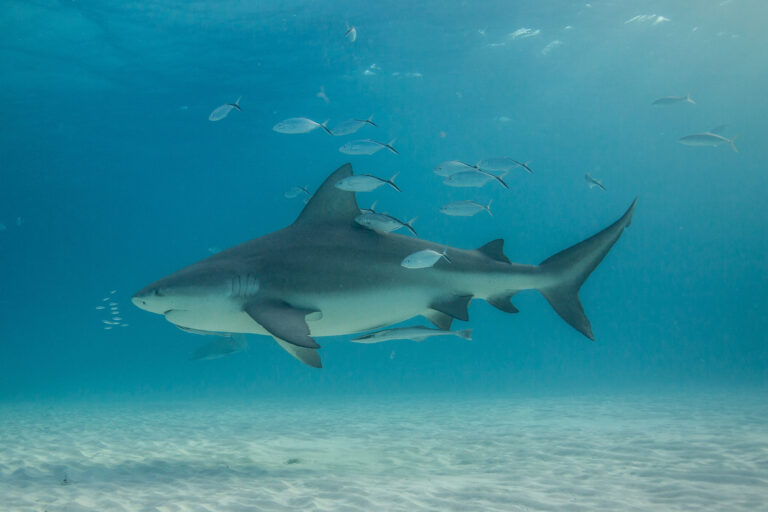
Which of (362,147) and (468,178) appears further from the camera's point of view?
(362,147)

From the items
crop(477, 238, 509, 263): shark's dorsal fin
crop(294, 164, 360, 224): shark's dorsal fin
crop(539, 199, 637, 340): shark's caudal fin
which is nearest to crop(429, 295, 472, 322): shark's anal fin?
crop(477, 238, 509, 263): shark's dorsal fin

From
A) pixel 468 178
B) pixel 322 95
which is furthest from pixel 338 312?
pixel 322 95

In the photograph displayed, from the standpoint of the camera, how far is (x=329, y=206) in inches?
186

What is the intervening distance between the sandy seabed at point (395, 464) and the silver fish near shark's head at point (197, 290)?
149cm

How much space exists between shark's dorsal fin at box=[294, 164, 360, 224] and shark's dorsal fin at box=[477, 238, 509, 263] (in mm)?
1401

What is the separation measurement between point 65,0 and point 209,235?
154ft

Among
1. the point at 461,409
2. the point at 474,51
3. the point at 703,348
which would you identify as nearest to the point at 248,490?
the point at 461,409

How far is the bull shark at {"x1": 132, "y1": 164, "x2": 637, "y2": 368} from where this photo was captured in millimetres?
3908

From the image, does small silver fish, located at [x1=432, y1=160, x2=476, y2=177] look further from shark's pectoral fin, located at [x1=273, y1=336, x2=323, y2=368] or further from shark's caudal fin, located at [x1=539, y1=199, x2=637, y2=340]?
shark's pectoral fin, located at [x1=273, y1=336, x2=323, y2=368]

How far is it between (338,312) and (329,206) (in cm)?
110

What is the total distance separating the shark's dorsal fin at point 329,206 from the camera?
4707mm

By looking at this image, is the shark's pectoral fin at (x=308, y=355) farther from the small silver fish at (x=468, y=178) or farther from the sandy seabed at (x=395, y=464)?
the small silver fish at (x=468, y=178)

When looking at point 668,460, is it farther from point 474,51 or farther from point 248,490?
point 474,51

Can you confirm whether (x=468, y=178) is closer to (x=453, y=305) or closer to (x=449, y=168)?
(x=449, y=168)
